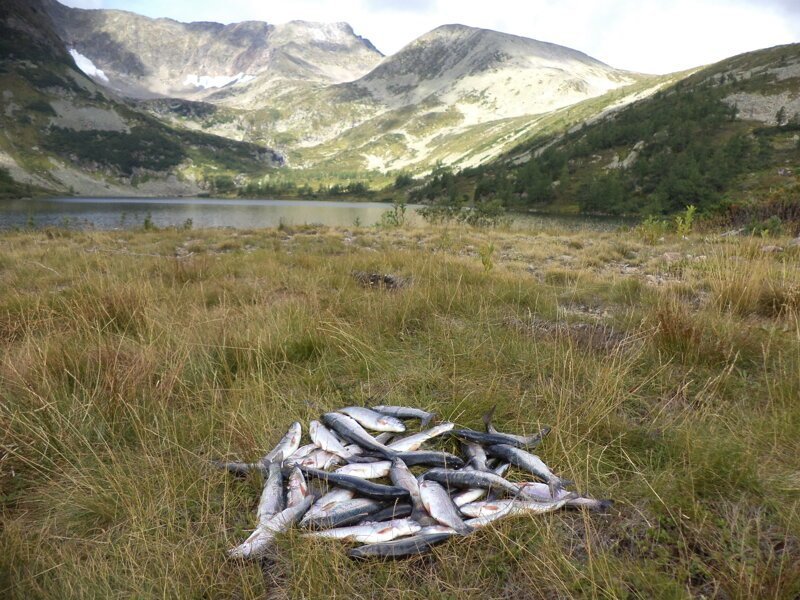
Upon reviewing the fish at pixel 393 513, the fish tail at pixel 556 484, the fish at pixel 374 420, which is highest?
the fish at pixel 374 420

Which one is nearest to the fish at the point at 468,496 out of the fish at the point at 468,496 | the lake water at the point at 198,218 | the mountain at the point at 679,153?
the fish at the point at 468,496

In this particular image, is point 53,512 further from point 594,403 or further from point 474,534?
point 594,403

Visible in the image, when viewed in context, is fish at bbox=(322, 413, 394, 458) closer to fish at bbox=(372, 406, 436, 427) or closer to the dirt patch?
fish at bbox=(372, 406, 436, 427)

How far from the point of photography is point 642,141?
83.8m

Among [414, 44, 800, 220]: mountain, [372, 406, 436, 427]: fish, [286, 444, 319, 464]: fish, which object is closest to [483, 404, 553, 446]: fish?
[372, 406, 436, 427]: fish

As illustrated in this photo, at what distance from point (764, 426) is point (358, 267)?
672 centimetres

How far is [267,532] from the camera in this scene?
5.62ft

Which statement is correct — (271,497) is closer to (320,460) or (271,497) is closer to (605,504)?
(320,460)

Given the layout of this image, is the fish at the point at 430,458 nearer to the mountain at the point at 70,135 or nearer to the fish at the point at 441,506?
the fish at the point at 441,506

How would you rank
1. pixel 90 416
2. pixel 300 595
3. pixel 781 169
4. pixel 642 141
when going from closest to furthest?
pixel 300 595
pixel 90 416
pixel 781 169
pixel 642 141

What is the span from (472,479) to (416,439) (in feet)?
1.35

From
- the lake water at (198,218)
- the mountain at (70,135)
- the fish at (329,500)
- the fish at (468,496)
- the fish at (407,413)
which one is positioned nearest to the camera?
the fish at (329,500)

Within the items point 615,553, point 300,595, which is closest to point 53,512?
point 300,595

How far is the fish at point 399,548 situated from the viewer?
1.63 meters
